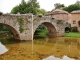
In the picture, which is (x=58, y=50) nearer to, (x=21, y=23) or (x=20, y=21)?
(x=21, y=23)

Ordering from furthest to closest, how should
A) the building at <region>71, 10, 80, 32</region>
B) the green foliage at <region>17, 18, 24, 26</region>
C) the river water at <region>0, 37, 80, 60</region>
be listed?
the building at <region>71, 10, 80, 32</region> → the green foliage at <region>17, 18, 24, 26</region> → the river water at <region>0, 37, 80, 60</region>

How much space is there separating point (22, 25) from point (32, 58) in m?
11.2

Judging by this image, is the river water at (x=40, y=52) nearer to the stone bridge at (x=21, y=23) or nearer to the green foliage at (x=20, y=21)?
the stone bridge at (x=21, y=23)

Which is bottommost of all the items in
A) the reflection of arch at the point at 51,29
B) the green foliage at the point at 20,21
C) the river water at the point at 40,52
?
the river water at the point at 40,52

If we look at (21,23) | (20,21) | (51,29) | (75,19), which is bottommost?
(51,29)

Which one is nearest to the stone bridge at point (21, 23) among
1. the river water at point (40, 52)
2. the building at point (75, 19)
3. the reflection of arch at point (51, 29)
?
the river water at point (40, 52)

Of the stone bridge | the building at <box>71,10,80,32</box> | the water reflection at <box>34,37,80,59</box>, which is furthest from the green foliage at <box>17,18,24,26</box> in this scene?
the building at <box>71,10,80,32</box>

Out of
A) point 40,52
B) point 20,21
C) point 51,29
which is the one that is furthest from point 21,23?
point 51,29

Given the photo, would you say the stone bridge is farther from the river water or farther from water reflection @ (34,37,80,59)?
the river water

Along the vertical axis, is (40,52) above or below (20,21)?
below

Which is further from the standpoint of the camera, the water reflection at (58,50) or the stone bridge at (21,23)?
the stone bridge at (21,23)

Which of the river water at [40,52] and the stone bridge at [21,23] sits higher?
the stone bridge at [21,23]

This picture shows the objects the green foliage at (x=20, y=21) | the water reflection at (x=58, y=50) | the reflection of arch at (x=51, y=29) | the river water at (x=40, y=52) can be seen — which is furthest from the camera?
the reflection of arch at (x=51, y=29)

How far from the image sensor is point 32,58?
15.0 m
